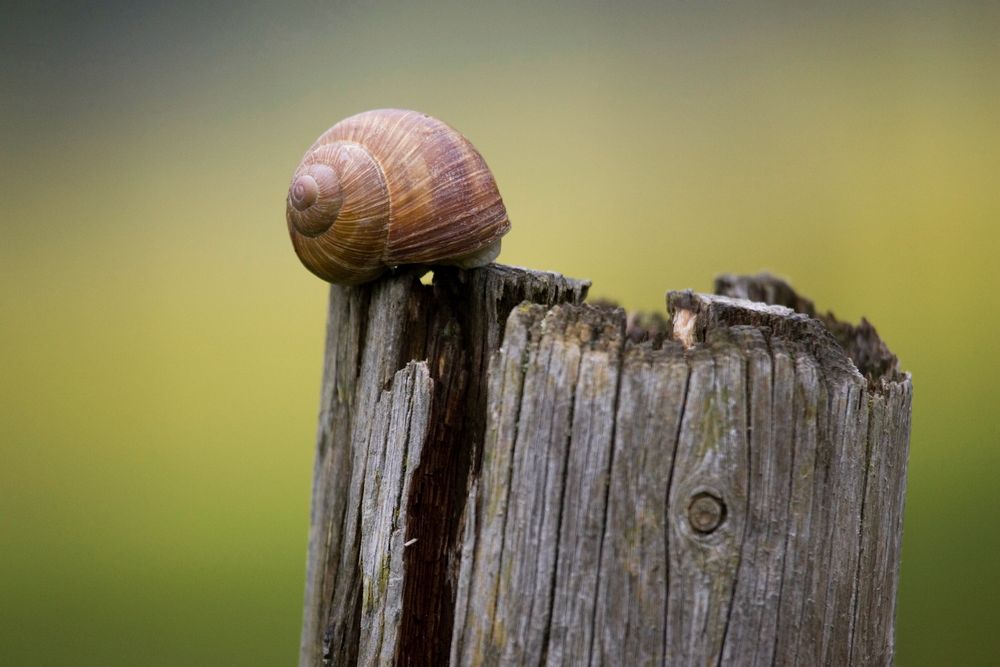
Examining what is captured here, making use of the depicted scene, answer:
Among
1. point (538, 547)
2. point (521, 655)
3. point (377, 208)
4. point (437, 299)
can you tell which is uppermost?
point (377, 208)

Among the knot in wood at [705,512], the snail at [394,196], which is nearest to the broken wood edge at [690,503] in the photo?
the knot in wood at [705,512]

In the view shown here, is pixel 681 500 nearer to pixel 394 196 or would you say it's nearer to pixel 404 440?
pixel 404 440

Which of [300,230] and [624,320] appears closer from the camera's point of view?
[624,320]

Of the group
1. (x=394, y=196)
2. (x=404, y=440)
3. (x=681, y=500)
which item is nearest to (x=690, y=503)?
(x=681, y=500)

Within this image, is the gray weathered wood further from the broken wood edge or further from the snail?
the broken wood edge

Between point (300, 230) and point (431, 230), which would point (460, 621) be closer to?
point (431, 230)

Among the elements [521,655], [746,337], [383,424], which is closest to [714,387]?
[746,337]

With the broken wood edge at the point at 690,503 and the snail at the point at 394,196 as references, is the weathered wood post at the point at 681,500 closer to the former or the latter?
the broken wood edge at the point at 690,503
